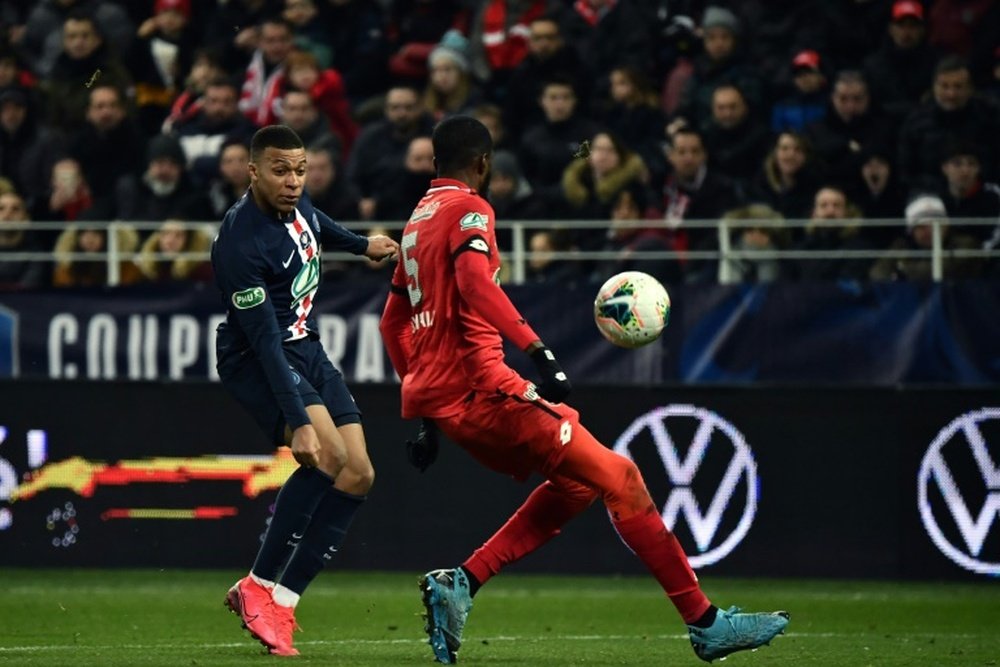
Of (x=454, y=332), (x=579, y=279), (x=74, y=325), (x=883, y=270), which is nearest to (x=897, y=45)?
(x=883, y=270)

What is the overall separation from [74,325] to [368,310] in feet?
7.19

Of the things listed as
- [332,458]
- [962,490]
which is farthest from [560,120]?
[332,458]

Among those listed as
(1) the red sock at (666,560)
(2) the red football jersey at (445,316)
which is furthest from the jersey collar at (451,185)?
(1) the red sock at (666,560)

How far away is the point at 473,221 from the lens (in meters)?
7.63

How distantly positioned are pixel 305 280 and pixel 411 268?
0.62 m

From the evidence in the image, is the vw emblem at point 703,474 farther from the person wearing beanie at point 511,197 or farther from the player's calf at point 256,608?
the player's calf at point 256,608

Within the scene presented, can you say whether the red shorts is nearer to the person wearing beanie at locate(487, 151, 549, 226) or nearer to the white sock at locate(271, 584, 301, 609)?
the white sock at locate(271, 584, 301, 609)

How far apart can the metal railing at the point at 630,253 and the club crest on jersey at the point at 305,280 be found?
533 cm

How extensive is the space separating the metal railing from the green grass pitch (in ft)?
7.77

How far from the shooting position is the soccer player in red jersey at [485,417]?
24.7ft

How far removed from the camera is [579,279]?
46.4ft

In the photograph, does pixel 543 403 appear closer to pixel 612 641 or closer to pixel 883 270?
pixel 612 641

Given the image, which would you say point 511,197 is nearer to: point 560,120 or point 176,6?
point 560,120

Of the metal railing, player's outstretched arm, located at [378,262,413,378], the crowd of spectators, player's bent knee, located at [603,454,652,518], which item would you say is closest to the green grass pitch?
player's bent knee, located at [603,454,652,518]
